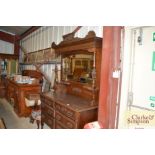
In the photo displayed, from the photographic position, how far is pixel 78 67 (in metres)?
2.19

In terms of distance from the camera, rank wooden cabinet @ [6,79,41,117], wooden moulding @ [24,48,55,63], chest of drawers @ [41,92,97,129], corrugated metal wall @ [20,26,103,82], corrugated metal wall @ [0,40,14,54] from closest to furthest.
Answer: chest of drawers @ [41,92,97,129] → corrugated metal wall @ [20,26,103,82] → wooden moulding @ [24,48,55,63] → wooden cabinet @ [6,79,41,117] → corrugated metal wall @ [0,40,14,54]

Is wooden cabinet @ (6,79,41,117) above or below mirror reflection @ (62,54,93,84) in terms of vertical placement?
below

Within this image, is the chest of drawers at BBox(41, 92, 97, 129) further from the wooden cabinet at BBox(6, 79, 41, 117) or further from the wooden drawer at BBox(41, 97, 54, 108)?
the wooden cabinet at BBox(6, 79, 41, 117)

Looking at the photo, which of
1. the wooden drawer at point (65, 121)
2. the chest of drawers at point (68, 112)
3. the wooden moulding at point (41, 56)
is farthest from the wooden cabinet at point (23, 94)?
the wooden drawer at point (65, 121)

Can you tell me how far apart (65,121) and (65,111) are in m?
0.12

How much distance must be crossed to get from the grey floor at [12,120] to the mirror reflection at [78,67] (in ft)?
2.87

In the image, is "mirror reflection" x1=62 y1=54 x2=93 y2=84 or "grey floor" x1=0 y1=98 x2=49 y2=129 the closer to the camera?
"mirror reflection" x1=62 y1=54 x2=93 y2=84

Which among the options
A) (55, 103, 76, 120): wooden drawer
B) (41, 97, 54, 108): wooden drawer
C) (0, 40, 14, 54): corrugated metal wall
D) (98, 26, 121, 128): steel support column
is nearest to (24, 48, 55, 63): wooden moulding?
(0, 40, 14, 54): corrugated metal wall

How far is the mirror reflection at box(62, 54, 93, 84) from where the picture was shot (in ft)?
6.57

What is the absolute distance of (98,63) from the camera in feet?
6.32
